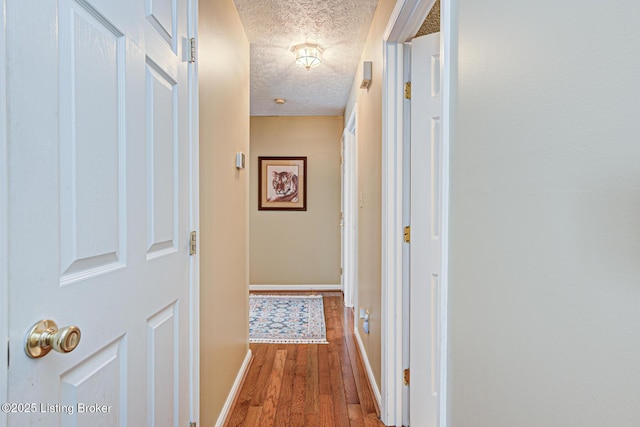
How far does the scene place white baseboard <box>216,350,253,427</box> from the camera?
1.97 m

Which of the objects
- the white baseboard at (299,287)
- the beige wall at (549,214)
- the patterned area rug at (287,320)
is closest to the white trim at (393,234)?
the beige wall at (549,214)

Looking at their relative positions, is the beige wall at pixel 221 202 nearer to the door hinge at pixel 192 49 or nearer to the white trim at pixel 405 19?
the door hinge at pixel 192 49

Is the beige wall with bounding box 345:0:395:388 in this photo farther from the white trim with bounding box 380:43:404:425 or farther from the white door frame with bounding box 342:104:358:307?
the white door frame with bounding box 342:104:358:307

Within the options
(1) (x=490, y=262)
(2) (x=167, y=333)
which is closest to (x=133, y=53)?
(2) (x=167, y=333)

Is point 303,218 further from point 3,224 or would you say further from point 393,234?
point 3,224

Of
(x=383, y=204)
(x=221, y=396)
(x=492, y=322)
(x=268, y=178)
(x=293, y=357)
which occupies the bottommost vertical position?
(x=293, y=357)

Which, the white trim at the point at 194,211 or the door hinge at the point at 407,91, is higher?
the door hinge at the point at 407,91

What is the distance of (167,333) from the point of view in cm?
125

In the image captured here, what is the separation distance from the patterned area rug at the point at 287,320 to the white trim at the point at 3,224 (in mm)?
2835

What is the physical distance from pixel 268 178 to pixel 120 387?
4412mm

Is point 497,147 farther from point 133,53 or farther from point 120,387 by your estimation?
point 120,387

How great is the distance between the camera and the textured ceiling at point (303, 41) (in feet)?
7.76

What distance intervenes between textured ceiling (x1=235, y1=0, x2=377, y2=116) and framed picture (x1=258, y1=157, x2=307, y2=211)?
0.90 meters

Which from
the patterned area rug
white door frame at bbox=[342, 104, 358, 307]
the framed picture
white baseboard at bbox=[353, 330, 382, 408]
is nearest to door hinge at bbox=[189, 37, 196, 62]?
white baseboard at bbox=[353, 330, 382, 408]
